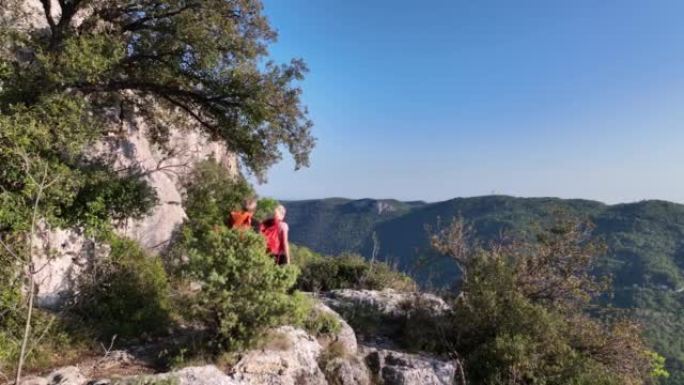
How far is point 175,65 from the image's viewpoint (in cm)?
1235

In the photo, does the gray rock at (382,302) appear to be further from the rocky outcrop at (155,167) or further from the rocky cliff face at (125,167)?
the rocky outcrop at (155,167)

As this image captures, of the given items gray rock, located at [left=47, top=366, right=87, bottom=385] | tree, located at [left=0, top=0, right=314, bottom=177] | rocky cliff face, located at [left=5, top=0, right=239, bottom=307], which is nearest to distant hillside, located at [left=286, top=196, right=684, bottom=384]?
rocky cliff face, located at [left=5, top=0, right=239, bottom=307]

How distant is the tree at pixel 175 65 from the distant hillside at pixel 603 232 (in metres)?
44.5

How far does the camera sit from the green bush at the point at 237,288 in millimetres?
7371

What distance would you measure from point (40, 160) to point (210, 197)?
25.8ft

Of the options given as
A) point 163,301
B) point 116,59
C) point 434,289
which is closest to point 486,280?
point 434,289

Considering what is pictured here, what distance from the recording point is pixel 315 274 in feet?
55.9

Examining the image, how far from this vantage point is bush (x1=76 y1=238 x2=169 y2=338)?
8.96 m

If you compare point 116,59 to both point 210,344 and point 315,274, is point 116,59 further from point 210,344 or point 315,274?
point 315,274

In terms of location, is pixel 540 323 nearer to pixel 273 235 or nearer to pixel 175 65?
pixel 273 235

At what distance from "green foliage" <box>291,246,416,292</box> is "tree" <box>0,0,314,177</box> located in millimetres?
4683

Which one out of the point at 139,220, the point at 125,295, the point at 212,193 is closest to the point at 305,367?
the point at 125,295

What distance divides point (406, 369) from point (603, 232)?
110359 mm

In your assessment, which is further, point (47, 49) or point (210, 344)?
point (47, 49)
